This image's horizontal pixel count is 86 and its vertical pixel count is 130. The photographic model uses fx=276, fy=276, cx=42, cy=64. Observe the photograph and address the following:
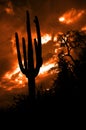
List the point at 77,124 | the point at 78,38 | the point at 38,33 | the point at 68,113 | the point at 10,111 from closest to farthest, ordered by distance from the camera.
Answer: the point at 77,124
the point at 68,113
the point at 10,111
the point at 38,33
the point at 78,38

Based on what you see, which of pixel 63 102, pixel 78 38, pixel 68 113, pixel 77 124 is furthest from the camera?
pixel 78 38

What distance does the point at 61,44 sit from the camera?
1348 inches

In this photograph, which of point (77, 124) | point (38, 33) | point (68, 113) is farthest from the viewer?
point (38, 33)

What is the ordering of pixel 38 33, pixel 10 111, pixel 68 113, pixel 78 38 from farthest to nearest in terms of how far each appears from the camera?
pixel 78 38
pixel 38 33
pixel 10 111
pixel 68 113

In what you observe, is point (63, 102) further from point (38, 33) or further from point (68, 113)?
point (38, 33)

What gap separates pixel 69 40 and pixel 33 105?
76.9 feet

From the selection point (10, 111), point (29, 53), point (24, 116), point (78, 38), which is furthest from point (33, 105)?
point (78, 38)

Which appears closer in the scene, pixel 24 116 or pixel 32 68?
pixel 24 116

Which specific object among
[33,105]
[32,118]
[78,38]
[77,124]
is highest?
[78,38]

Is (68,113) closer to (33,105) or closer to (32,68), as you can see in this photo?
(33,105)

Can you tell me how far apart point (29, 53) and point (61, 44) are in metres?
20.6

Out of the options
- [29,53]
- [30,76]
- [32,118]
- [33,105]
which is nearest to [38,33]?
[29,53]

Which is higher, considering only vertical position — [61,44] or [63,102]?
[61,44]

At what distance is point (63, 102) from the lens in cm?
1095
